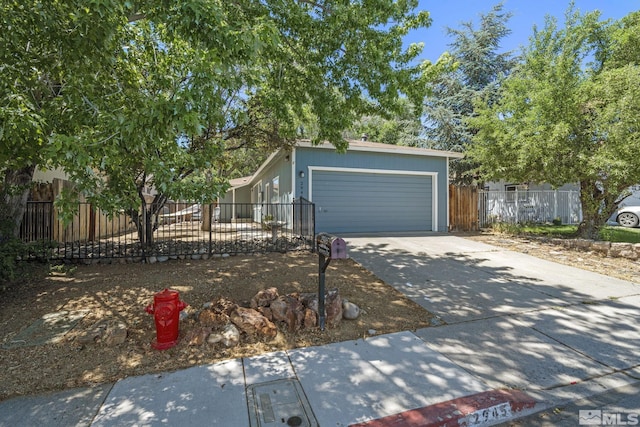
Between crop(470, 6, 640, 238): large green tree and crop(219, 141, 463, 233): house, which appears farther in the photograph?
crop(219, 141, 463, 233): house

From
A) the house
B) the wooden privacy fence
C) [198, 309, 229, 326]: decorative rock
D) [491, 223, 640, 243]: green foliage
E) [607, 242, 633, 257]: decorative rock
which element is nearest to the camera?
[198, 309, 229, 326]: decorative rock

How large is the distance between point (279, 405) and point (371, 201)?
8.95 m

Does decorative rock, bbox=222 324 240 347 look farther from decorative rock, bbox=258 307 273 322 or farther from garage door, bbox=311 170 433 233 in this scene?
garage door, bbox=311 170 433 233

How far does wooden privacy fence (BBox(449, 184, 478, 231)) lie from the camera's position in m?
11.9

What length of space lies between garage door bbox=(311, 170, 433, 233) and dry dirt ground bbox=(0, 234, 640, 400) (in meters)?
3.37

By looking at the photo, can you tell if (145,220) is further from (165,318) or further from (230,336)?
(230,336)

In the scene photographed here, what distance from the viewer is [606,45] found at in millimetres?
9453

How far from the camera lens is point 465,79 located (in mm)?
17688

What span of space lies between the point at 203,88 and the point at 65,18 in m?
2.30

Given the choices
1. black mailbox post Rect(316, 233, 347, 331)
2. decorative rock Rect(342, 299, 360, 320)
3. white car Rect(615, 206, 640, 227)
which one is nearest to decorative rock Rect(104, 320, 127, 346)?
black mailbox post Rect(316, 233, 347, 331)

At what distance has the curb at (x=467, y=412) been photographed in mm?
2111

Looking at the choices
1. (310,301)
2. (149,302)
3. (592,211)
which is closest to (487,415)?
(310,301)

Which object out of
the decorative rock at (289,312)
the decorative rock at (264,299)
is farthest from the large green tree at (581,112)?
the decorative rock at (264,299)

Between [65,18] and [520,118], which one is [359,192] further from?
[65,18]
